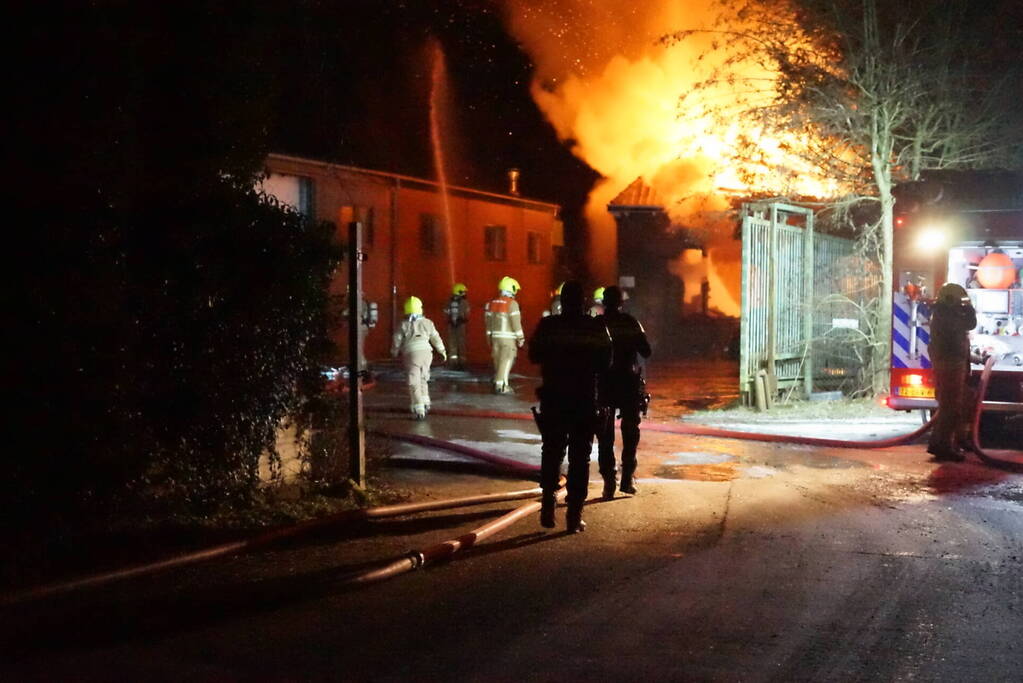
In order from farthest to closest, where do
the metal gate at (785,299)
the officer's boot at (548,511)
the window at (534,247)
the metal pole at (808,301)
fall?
the window at (534,247), the metal pole at (808,301), the metal gate at (785,299), the officer's boot at (548,511)

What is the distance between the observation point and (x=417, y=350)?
536 inches

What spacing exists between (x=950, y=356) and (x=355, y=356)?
589 cm

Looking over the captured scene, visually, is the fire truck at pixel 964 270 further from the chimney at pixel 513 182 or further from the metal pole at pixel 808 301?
the chimney at pixel 513 182

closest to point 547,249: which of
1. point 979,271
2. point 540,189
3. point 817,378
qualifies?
point 540,189

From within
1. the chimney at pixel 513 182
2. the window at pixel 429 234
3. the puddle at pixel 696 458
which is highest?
the chimney at pixel 513 182

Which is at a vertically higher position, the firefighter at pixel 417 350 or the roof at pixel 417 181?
the roof at pixel 417 181

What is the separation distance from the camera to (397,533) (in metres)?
6.98

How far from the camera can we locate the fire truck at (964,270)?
1059cm

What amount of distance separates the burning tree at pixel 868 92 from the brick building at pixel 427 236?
9826 millimetres

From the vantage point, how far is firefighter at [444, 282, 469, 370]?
21.9 meters

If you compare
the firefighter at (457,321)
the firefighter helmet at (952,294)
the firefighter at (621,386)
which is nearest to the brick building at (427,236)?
the firefighter at (457,321)

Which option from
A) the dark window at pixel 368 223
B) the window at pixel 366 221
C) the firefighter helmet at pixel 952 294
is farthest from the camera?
the dark window at pixel 368 223

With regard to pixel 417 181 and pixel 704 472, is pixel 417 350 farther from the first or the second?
pixel 417 181

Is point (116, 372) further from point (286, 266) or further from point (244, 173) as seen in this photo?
point (244, 173)
